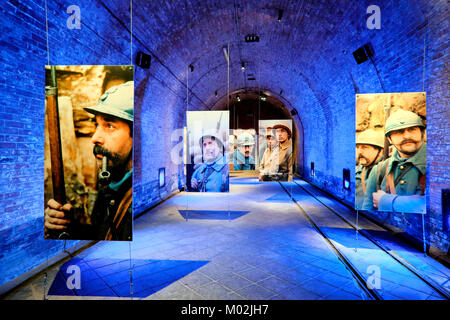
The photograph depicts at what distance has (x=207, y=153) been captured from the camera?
25.9 feet

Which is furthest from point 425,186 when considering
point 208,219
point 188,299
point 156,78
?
point 156,78

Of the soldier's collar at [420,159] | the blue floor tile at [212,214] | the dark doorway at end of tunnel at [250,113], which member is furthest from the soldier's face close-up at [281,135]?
the dark doorway at end of tunnel at [250,113]

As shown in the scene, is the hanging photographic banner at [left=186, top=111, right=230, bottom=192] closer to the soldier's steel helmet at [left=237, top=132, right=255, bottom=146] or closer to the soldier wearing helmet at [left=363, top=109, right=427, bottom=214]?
the soldier wearing helmet at [left=363, top=109, right=427, bottom=214]

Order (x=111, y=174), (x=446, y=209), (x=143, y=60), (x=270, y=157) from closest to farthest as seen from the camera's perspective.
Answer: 1. (x=111, y=174)
2. (x=446, y=209)
3. (x=143, y=60)
4. (x=270, y=157)

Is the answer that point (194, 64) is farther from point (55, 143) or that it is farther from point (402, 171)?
point (402, 171)

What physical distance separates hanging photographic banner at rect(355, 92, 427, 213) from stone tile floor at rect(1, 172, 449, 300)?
3.50ft

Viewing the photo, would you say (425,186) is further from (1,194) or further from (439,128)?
(1,194)

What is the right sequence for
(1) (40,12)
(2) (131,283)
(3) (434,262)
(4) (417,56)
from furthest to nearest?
(4) (417,56) < (3) (434,262) < (1) (40,12) < (2) (131,283)

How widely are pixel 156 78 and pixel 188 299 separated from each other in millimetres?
6657

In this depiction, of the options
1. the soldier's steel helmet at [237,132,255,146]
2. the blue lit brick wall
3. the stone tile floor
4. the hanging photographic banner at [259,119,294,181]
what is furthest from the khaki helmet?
the soldier's steel helmet at [237,132,255,146]

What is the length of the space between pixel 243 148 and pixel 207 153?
15.5m

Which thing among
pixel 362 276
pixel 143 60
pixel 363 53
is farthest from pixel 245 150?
pixel 362 276

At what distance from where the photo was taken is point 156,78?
8055 millimetres

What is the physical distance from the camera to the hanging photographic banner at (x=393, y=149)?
176 inches
